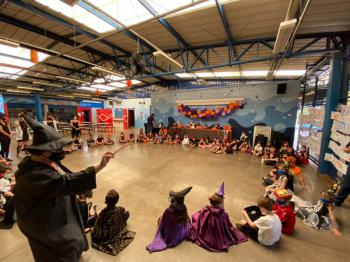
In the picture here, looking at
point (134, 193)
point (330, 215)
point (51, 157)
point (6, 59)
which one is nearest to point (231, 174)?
point (330, 215)

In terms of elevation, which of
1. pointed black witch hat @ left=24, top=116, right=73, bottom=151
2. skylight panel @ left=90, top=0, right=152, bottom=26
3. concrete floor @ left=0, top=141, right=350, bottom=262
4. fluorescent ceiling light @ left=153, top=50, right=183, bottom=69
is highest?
skylight panel @ left=90, top=0, right=152, bottom=26

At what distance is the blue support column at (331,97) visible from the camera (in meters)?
3.96

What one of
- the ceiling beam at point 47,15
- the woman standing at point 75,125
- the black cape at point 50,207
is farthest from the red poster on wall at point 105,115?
the black cape at point 50,207

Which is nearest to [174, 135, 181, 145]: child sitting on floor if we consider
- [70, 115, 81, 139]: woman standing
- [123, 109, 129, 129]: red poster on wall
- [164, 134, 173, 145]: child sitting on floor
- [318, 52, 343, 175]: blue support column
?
[164, 134, 173, 145]: child sitting on floor

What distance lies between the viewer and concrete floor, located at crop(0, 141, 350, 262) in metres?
1.76

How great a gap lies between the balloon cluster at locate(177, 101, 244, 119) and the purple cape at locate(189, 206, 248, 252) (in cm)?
660

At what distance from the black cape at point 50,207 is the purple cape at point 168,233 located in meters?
0.90

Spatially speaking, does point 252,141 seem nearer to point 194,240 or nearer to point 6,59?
point 194,240

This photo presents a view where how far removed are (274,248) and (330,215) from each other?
1.18m

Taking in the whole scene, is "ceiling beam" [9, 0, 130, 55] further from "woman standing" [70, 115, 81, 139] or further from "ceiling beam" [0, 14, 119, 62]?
"woman standing" [70, 115, 81, 139]

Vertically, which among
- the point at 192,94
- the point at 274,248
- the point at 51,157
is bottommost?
the point at 274,248

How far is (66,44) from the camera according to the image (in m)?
5.33

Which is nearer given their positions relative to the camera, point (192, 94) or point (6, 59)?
point (6, 59)

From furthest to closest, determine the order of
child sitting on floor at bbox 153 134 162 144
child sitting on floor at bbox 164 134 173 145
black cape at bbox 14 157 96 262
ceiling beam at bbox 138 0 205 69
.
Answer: child sitting on floor at bbox 153 134 162 144 < child sitting on floor at bbox 164 134 173 145 < ceiling beam at bbox 138 0 205 69 < black cape at bbox 14 157 96 262
